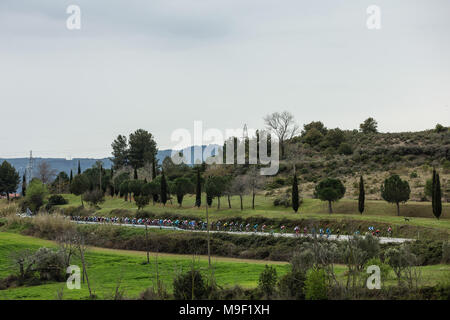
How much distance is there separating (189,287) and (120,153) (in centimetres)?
9299

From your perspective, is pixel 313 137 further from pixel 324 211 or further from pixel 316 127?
pixel 324 211

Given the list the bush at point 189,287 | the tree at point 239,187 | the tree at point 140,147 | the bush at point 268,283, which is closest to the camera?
the bush at point 189,287

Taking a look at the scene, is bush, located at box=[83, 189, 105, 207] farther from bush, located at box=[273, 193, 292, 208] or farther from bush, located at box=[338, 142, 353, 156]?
bush, located at box=[338, 142, 353, 156]

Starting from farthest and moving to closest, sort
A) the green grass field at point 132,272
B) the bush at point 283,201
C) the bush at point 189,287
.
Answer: the bush at point 283,201 → the green grass field at point 132,272 → the bush at point 189,287

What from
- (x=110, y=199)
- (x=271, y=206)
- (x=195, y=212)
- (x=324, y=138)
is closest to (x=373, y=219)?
(x=271, y=206)

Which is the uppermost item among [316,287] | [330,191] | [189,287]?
[330,191]

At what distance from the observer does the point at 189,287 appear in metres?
18.5

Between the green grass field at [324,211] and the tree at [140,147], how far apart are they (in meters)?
38.2

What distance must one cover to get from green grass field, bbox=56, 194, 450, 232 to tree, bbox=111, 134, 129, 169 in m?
44.4

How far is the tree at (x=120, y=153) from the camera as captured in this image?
107875 millimetres

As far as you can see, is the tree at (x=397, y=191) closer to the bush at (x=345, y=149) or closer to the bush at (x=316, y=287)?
the bush at (x=316, y=287)

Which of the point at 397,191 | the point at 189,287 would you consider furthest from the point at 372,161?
the point at 189,287

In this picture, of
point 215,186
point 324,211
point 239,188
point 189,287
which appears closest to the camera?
point 189,287

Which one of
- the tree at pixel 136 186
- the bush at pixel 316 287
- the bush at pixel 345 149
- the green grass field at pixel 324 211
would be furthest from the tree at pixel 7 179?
the bush at pixel 316 287
